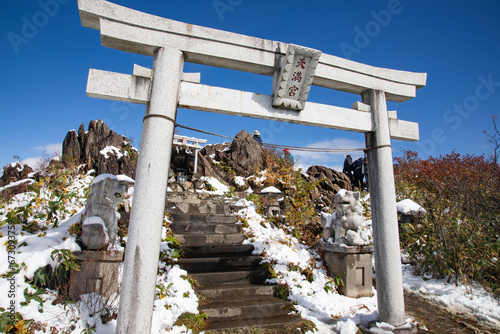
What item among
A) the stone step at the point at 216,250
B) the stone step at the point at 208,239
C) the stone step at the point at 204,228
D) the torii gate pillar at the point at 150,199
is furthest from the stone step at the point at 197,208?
the torii gate pillar at the point at 150,199

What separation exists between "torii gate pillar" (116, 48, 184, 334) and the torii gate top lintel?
22cm

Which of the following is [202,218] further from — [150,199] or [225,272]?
[150,199]

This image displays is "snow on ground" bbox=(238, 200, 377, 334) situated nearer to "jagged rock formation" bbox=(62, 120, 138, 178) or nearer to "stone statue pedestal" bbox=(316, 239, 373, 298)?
"stone statue pedestal" bbox=(316, 239, 373, 298)

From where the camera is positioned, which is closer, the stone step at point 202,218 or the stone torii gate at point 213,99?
the stone torii gate at point 213,99

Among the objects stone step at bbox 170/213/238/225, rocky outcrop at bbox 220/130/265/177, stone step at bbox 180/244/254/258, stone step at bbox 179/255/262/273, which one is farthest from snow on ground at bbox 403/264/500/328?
rocky outcrop at bbox 220/130/265/177

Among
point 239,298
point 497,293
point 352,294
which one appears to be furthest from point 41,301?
point 497,293

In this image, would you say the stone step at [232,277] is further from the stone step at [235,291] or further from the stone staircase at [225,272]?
the stone step at [235,291]

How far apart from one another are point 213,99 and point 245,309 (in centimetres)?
327

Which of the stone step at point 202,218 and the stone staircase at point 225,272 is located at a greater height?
the stone step at point 202,218

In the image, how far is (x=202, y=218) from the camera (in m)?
7.01

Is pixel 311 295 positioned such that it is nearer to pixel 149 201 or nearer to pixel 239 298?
pixel 239 298

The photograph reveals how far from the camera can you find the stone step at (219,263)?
5.21m

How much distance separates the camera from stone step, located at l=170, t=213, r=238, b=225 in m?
6.82

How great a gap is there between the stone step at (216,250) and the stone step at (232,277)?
784 mm
